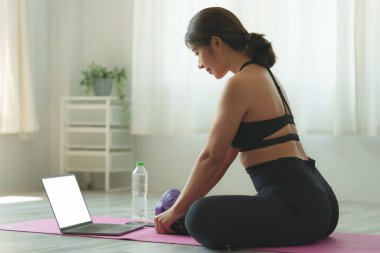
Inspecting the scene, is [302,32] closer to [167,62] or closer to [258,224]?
[167,62]

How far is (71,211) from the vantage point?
2830 mm

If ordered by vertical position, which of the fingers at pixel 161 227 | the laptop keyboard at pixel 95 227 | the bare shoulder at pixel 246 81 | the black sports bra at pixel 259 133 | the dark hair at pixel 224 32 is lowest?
the laptop keyboard at pixel 95 227

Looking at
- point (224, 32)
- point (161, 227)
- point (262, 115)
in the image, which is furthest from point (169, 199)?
point (224, 32)

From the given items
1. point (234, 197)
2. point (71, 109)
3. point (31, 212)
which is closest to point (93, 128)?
point (71, 109)

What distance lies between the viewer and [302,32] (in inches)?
188

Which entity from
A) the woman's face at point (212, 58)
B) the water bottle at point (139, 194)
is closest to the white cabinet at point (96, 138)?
the water bottle at point (139, 194)

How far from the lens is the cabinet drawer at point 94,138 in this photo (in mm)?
5391

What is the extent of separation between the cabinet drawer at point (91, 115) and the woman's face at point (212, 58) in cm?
287

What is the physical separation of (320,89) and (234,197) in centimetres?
253

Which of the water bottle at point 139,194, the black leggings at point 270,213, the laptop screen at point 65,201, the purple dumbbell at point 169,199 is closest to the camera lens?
the black leggings at point 270,213

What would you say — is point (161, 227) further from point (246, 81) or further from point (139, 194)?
point (139, 194)

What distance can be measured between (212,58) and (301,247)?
2.27ft

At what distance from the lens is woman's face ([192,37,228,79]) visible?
2.48 m

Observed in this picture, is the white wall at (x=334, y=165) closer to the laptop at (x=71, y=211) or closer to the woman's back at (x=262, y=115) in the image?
the laptop at (x=71, y=211)
